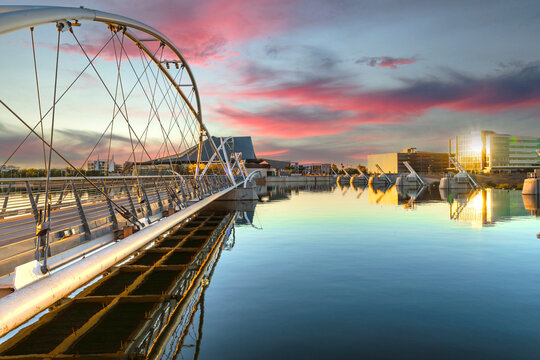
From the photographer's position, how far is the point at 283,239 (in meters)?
23.6

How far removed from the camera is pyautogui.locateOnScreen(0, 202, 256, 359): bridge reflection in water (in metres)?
8.10

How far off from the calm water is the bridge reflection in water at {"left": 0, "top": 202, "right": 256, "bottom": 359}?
1.46 ft

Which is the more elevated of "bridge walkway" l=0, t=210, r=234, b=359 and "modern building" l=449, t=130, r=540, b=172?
"modern building" l=449, t=130, r=540, b=172

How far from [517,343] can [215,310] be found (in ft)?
24.1

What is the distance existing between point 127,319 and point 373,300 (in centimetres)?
690

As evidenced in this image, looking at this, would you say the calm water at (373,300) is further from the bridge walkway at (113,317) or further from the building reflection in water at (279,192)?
the building reflection in water at (279,192)

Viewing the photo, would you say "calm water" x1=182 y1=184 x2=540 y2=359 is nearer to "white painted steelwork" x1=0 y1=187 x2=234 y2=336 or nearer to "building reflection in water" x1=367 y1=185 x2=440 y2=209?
"white painted steelwork" x1=0 y1=187 x2=234 y2=336

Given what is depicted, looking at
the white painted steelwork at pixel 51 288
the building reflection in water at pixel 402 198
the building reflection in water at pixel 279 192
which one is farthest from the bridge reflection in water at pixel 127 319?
the building reflection in water at pixel 279 192

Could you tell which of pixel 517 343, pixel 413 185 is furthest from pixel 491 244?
pixel 413 185

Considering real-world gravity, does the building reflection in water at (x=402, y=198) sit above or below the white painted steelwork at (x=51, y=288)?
below

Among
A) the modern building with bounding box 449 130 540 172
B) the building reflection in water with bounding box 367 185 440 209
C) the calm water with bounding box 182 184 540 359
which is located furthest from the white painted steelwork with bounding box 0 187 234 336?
the modern building with bounding box 449 130 540 172

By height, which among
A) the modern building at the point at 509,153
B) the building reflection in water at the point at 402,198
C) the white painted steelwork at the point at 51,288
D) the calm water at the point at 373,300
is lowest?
the building reflection in water at the point at 402,198

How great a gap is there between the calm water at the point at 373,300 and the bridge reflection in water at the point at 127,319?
17.6 inches

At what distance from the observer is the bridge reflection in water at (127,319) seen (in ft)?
26.6
